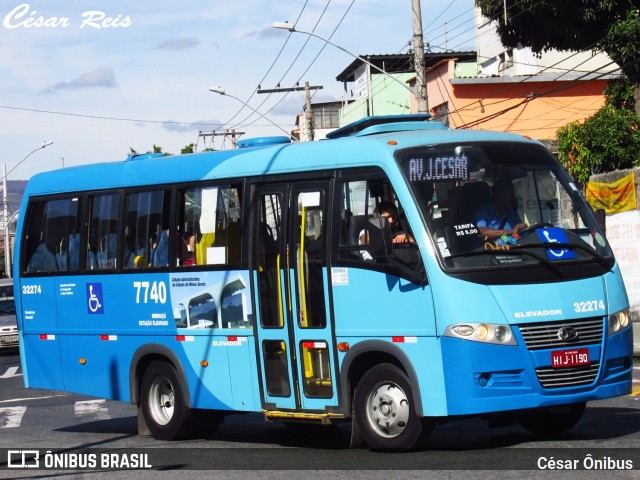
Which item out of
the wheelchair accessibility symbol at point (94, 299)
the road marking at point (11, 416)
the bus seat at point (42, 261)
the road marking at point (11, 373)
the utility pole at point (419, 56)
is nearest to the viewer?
the wheelchair accessibility symbol at point (94, 299)

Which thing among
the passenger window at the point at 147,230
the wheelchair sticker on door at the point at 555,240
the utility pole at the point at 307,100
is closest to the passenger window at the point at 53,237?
the passenger window at the point at 147,230

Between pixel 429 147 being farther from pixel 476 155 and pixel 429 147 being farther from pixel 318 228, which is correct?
pixel 318 228

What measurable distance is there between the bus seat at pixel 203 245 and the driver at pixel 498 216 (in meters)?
3.45

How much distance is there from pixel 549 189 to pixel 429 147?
1186 mm

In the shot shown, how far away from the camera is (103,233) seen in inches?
566

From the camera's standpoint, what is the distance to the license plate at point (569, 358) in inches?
392

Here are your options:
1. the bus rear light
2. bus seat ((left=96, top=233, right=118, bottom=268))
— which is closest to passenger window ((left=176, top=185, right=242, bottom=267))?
the bus rear light

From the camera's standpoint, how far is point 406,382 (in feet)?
34.0

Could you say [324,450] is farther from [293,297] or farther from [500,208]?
[500,208]

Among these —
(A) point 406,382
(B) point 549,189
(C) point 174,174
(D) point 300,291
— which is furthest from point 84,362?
(B) point 549,189

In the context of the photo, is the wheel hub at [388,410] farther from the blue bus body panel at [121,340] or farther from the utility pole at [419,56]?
the utility pole at [419,56]

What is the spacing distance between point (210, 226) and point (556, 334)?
172 inches

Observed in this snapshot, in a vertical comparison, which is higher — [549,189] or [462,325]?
[549,189]

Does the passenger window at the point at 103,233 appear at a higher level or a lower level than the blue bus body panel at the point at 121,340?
higher
